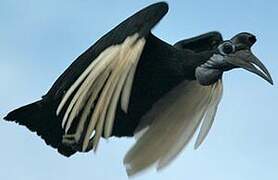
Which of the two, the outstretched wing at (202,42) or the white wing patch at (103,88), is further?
the outstretched wing at (202,42)

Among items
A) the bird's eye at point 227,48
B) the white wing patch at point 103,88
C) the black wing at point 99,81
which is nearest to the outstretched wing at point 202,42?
the bird's eye at point 227,48

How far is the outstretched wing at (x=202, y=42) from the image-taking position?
1161 centimetres

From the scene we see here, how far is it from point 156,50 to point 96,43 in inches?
23.9

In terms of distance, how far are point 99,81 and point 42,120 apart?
1.51m

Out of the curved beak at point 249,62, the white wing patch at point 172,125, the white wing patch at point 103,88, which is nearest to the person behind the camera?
the white wing patch at point 103,88

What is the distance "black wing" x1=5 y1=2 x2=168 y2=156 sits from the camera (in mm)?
9508

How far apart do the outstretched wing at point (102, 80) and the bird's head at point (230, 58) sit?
0.88 m

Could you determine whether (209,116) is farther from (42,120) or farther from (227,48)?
(42,120)

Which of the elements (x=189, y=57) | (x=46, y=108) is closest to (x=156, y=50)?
(x=189, y=57)

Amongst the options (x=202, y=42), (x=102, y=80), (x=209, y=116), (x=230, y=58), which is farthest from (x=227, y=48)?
(x=102, y=80)

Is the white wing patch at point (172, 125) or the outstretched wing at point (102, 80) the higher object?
the outstretched wing at point (102, 80)

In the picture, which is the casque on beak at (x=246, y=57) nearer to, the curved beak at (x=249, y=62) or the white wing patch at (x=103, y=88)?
the curved beak at (x=249, y=62)

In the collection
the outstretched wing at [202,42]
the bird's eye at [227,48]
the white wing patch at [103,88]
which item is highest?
the white wing patch at [103,88]

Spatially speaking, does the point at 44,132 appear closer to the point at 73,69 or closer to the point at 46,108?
the point at 46,108
